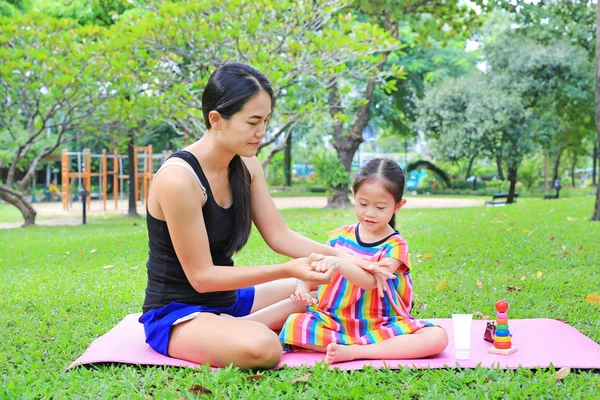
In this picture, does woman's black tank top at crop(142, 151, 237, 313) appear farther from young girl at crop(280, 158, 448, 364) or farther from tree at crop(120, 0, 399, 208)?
tree at crop(120, 0, 399, 208)

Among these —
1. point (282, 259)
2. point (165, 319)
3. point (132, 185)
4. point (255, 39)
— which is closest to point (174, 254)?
point (165, 319)

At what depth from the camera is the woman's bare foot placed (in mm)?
3287

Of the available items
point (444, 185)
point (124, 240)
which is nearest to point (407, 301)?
point (124, 240)

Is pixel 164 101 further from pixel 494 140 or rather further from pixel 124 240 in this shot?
pixel 494 140

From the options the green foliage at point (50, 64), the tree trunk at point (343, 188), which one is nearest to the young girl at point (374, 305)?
the green foliage at point (50, 64)

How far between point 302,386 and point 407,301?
3.12ft

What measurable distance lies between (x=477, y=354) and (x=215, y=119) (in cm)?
178

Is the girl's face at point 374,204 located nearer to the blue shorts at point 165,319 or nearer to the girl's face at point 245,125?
the girl's face at point 245,125

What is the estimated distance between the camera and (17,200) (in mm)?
13125

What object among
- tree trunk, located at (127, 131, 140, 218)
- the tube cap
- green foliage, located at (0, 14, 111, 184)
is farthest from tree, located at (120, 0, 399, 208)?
the tube cap

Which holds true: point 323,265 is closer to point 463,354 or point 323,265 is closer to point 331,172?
point 463,354

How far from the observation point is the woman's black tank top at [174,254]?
134 inches

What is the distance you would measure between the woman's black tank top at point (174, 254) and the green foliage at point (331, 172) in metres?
13.7

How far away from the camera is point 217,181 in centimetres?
351
